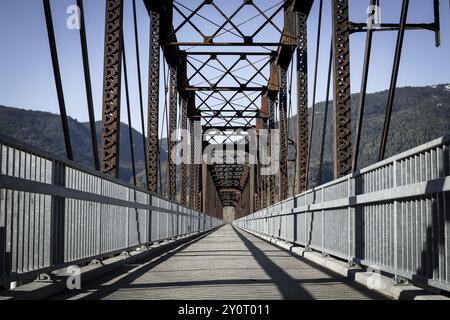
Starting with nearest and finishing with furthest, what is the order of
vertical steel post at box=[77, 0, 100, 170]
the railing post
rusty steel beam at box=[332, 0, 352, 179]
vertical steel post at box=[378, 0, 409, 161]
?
the railing post → vertical steel post at box=[378, 0, 409, 161] → vertical steel post at box=[77, 0, 100, 170] → rusty steel beam at box=[332, 0, 352, 179]

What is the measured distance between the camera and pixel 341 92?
14.0m

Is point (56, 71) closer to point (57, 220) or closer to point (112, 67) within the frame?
point (57, 220)

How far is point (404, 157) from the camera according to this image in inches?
250

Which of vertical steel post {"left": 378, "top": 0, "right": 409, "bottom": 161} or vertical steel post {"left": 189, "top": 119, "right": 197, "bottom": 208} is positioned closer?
vertical steel post {"left": 378, "top": 0, "right": 409, "bottom": 161}

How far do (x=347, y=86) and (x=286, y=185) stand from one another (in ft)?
53.6

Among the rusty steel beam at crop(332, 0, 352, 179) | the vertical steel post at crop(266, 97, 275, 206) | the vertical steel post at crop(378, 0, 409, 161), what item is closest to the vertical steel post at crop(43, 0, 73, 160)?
the vertical steel post at crop(378, 0, 409, 161)

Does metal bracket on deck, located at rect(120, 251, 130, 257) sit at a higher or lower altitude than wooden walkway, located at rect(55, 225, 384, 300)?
higher

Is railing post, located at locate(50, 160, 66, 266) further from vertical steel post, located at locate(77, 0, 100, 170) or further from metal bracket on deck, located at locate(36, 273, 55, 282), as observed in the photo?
vertical steel post, located at locate(77, 0, 100, 170)

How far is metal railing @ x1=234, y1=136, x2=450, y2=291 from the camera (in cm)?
545

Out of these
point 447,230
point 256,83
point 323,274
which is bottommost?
point 323,274

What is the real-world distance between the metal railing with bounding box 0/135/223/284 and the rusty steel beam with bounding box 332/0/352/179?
4.71m

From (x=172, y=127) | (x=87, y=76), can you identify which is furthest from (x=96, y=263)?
(x=172, y=127)

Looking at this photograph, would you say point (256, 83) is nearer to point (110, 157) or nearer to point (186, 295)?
point (110, 157)
